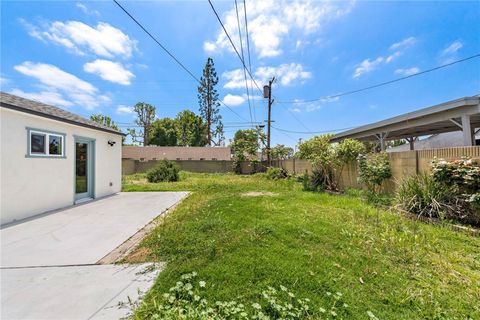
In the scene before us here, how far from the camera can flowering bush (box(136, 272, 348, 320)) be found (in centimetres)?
179

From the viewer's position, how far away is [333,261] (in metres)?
2.68

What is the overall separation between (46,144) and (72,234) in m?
3.21

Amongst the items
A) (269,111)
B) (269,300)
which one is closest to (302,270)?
(269,300)

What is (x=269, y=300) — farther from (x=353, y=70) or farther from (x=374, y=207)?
(x=353, y=70)

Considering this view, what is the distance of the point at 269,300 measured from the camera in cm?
192

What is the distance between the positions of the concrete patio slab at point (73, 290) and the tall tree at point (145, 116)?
118 ft

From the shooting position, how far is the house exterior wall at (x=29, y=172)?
4.59 metres

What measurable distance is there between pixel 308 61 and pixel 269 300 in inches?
461

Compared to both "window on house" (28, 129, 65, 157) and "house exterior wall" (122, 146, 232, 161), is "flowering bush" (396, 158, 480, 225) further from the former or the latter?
"house exterior wall" (122, 146, 232, 161)

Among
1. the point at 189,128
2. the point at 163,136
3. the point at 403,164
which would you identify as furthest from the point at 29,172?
the point at 189,128

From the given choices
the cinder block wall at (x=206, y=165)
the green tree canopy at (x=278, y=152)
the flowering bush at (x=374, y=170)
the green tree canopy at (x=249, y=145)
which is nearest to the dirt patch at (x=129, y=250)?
the flowering bush at (x=374, y=170)

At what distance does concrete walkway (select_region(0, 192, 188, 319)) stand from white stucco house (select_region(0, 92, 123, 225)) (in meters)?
0.74

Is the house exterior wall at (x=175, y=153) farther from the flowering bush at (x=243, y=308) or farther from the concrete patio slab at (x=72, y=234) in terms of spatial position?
the flowering bush at (x=243, y=308)

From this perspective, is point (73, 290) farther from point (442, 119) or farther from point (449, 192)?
point (442, 119)
